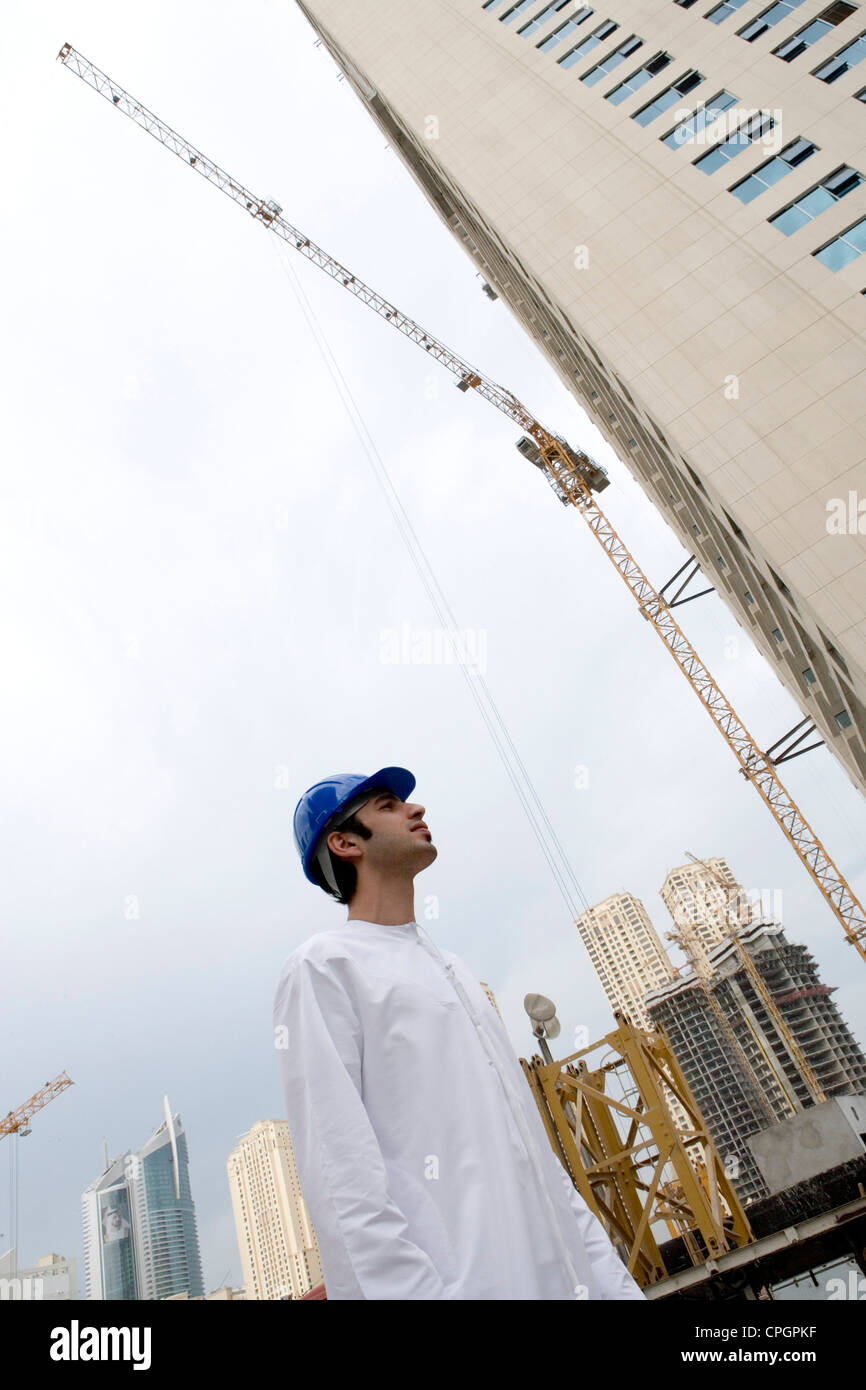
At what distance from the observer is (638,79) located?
23.2 metres

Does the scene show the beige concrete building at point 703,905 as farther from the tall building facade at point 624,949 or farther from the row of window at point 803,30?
the row of window at point 803,30

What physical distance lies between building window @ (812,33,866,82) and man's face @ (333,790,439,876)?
994 inches

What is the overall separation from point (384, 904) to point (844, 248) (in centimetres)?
2016

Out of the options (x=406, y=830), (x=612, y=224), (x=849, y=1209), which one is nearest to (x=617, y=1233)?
(x=849, y=1209)

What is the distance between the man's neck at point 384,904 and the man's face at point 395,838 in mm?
66

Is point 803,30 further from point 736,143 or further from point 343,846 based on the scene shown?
point 343,846

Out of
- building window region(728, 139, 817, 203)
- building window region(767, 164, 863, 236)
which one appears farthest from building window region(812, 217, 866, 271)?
building window region(728, 139, 817, 203)

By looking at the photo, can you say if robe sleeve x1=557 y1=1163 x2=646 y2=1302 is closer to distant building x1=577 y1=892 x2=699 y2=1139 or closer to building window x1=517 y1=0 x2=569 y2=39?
building window x1=517 y1=0 x2=569 y2=39

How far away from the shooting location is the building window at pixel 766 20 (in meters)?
21.9

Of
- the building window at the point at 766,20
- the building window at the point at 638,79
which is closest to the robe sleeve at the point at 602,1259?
the building window at the point at 638,79

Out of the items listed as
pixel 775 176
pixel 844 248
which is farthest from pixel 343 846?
pixel 775 176
